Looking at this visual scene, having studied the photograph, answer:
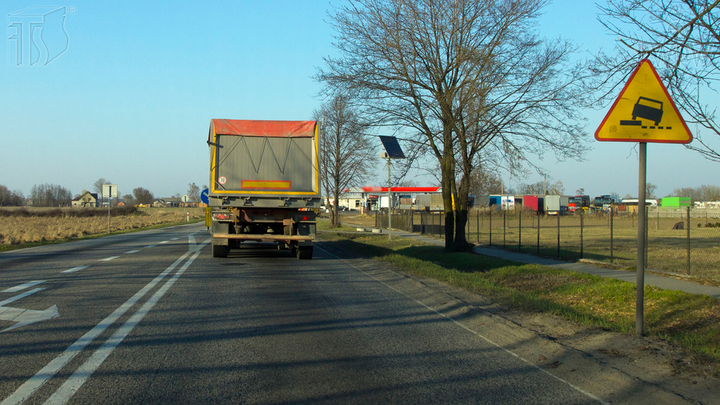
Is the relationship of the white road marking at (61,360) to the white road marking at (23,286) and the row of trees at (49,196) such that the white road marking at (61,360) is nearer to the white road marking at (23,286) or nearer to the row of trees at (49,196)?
the white road marking at (23,286)

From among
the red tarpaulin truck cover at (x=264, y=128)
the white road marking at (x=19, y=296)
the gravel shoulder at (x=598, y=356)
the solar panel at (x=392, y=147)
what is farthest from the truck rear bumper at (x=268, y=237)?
the gravel shoulder at (x=598, y=356)

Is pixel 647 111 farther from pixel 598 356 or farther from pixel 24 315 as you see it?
pixel 24 315

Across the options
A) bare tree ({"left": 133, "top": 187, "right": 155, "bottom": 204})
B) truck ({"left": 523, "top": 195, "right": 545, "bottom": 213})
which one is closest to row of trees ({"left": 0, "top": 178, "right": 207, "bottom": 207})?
bare tree ({"left": 133, "top": 187, "right": 155, "bottom": 204})

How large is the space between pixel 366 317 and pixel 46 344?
4.00m

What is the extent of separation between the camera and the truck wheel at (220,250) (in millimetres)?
15862

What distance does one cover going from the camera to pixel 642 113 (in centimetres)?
603

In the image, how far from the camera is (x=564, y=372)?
5137mm

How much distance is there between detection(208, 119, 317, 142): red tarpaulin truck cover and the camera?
1538cm

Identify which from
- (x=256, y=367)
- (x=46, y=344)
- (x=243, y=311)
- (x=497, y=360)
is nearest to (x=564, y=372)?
(x=497, y=360)

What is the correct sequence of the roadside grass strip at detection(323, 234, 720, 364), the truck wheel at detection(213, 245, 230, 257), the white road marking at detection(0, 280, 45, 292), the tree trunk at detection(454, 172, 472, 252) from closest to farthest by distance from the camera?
the roadside grass strip at detection(323, 234, 720, 364) < the white road marking at detection(0, 280, 45, 292) < the truck wheel at detection(213, 245, 230, 257) < the tree trunk at detection(454, 172, 472, 252)

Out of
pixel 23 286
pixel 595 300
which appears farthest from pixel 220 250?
pixel 595 300

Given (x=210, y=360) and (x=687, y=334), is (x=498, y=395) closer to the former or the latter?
(x=210, y=360)

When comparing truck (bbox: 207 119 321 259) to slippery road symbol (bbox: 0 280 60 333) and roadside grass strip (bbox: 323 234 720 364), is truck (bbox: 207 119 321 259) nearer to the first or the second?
roadside grass strip (bbox: 323 234 720 364)

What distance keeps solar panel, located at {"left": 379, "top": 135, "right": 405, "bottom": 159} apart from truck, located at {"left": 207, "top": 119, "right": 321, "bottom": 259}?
7.57 feet
